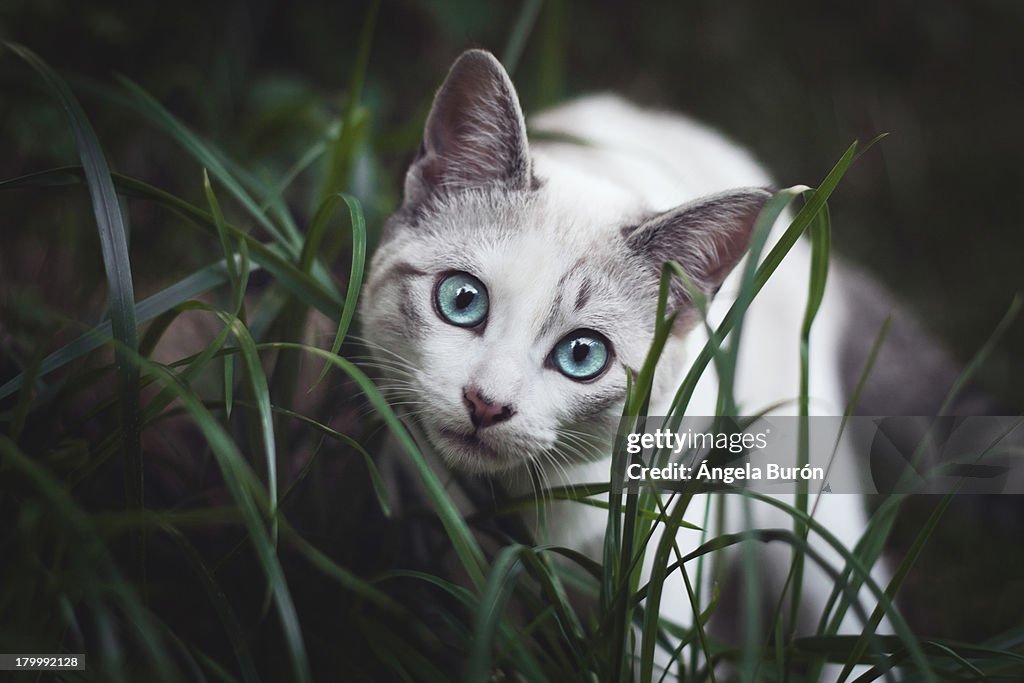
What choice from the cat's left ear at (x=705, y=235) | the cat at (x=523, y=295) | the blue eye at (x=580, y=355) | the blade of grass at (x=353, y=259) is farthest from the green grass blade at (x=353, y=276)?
the cat's left ear at (x=705, y=235)

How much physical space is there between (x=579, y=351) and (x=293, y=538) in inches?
22.7

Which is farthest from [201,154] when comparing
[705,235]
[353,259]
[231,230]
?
[705,235]

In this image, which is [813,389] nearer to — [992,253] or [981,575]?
[981,575]

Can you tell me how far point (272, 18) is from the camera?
2.79 metres

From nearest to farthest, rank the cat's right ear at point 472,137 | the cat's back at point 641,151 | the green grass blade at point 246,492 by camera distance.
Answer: the green grass blade at point 246,492 → the cat's right ear at point 472,137 → the cat's back at point 641,151

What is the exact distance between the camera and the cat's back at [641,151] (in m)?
1.95

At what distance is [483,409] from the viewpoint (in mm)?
1177

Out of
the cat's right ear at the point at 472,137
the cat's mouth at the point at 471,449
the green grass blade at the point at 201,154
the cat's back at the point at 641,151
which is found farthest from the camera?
the cat's back at the point at 641,151

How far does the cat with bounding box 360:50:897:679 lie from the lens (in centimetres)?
124

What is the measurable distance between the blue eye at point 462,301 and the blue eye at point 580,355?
0.15 meters

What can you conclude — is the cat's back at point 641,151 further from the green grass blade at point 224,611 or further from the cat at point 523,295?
the green grass blade at point 224,611

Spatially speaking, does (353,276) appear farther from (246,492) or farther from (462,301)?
(246,492)

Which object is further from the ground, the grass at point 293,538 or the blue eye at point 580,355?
the blue eye at point 580,355

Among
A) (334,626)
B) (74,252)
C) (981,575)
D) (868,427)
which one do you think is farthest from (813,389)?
(74,252)
